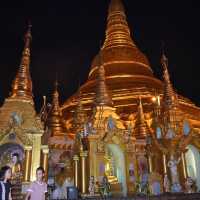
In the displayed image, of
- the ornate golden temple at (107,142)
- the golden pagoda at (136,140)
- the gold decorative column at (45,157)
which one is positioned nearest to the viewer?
the ornate golden temple at (107,142)

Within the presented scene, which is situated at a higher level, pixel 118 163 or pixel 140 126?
pixel 140 126

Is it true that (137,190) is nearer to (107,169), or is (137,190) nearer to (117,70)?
(107,169)

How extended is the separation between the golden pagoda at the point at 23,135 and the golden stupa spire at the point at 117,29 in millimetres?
17113

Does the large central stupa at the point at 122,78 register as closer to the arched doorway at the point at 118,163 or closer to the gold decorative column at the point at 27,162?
the arched doorway at the point at 118,163

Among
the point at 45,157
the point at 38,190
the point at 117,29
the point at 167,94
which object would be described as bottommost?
the point at 38,190

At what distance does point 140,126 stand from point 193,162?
457 cm

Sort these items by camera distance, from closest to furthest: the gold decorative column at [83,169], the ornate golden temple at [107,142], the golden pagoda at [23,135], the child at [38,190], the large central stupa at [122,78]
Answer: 1. the child at [38,190]
2. the golden pagoda at [23,135]
3. the ornate golden temple at [107,142]
4. the gold decorative column at [83,169]
5. the large central stupa at [122,78]

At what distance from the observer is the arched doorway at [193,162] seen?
64.8ft

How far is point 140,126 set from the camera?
23.0m

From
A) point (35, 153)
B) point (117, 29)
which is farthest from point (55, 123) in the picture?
point (117, 29)

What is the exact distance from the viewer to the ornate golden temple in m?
15.9

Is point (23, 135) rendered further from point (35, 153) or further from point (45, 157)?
point (45, 157)

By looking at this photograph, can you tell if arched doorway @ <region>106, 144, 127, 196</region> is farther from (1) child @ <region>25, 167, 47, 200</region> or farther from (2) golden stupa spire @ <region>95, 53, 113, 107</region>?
(1) child @ <region>25, 167, 47, 200</region>

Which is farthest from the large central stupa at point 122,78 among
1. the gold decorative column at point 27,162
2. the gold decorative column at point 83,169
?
the gold decorative column at point 27,162
